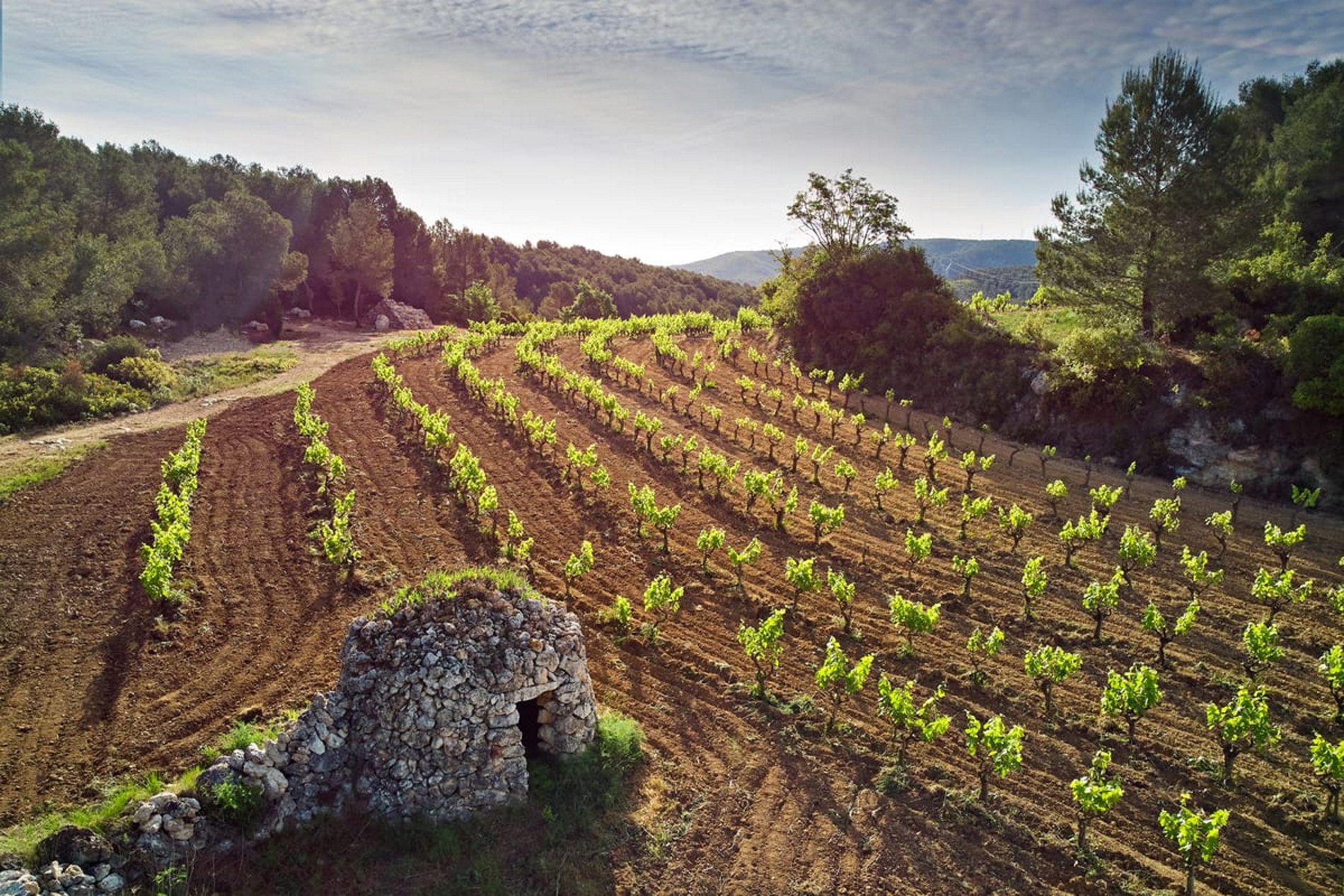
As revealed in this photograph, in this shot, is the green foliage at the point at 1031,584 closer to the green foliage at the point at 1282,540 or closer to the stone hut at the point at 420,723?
the green foliage at the point at 1282,540

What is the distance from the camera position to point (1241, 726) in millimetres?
10141

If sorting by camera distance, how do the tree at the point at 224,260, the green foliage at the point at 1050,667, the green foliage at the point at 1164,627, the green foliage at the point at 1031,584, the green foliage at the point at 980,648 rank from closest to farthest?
the green foliage at the point at 1050,667 → the green foliage at the point at 980,648 → the green foliage at the point at 1164,627 → the green foliage at the point at 1031,584 → the tree at the point at 224,260

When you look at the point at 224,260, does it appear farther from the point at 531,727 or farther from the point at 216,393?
the point at 531,727

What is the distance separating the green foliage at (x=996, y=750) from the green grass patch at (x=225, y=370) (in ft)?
105

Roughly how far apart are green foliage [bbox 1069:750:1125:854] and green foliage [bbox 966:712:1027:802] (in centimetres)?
75

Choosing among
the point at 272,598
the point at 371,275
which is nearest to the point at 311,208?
the point at 371,275

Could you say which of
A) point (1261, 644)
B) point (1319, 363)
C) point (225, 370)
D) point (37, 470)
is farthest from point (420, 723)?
point (225, 370)

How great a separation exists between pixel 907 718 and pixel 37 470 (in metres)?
24.4

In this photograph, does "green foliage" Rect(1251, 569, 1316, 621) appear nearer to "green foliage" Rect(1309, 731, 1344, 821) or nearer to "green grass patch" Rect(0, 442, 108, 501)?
"green foliage" Rect(1309, 731, 1344, 821)

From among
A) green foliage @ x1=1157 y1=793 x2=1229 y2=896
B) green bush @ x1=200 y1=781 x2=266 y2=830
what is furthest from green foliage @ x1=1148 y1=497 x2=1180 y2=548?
green bush @ x1=200 y1=781 x2=266 y2=830

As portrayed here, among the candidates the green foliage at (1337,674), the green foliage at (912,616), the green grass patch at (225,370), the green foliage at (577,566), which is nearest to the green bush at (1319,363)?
the green foliage at (1337,674)

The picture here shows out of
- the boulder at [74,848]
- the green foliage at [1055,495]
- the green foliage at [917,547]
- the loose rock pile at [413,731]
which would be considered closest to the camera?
the boulder at [74,848]

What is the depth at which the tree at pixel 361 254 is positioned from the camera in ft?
164

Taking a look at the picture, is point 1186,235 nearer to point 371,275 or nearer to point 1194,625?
point 1194,625
